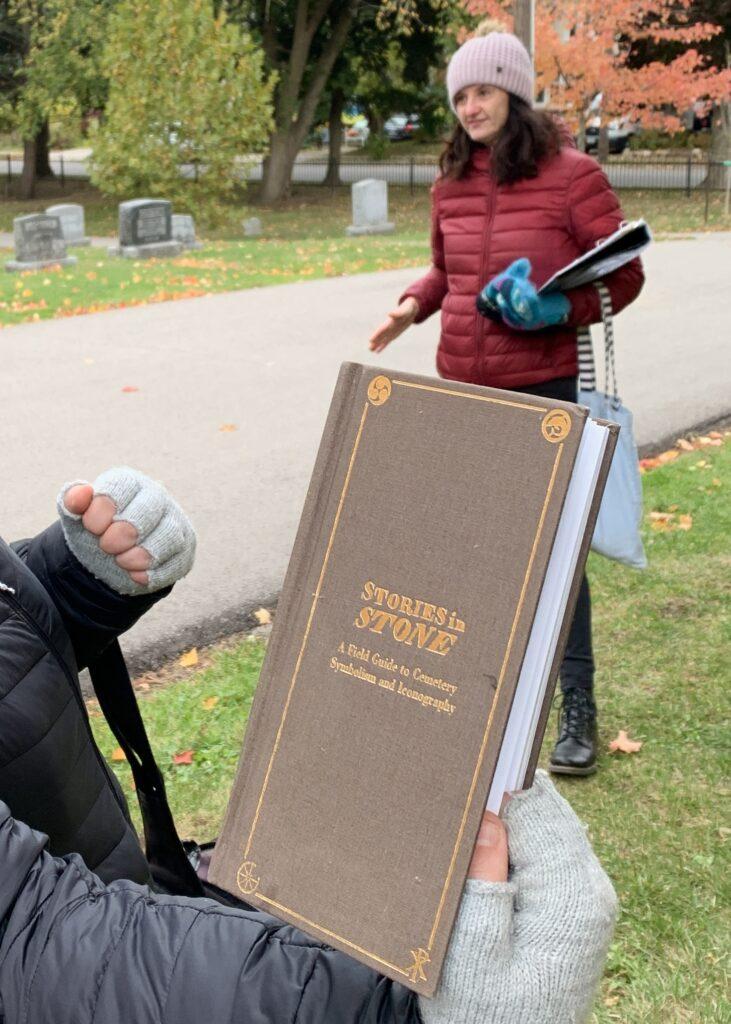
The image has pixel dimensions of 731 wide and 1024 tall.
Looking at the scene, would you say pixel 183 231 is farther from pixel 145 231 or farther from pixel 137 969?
pixel 137 969

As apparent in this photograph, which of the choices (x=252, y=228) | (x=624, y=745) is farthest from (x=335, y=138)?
(x=624, y=745)

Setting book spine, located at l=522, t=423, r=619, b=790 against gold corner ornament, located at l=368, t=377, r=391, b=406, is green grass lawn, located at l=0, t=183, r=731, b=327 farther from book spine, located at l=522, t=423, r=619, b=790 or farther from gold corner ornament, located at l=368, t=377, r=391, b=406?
Result: book spine, located at l=522, t=423, r=619, b=790

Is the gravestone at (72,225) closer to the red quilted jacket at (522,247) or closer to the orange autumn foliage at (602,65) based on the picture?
the orange autumn foliage at (602,65)

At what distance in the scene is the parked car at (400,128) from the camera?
5175cm

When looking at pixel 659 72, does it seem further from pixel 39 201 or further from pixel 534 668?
pixel 534 668

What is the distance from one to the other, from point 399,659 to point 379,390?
268 millimetres

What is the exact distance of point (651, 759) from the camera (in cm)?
382

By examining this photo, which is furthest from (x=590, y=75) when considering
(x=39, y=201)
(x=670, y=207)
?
(x=39, y=201)

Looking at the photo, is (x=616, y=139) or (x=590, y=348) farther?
(x=616, y=139)

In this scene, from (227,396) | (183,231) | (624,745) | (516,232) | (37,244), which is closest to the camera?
(516,232)

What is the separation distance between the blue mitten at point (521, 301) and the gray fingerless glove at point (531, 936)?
2.34 metres

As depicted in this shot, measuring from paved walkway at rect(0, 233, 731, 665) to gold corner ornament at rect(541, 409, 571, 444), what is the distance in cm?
379

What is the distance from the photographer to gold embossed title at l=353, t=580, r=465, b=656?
1153 mm

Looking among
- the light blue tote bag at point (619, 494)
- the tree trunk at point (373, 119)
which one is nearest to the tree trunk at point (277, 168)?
the tree trunk at point (373, 119)
